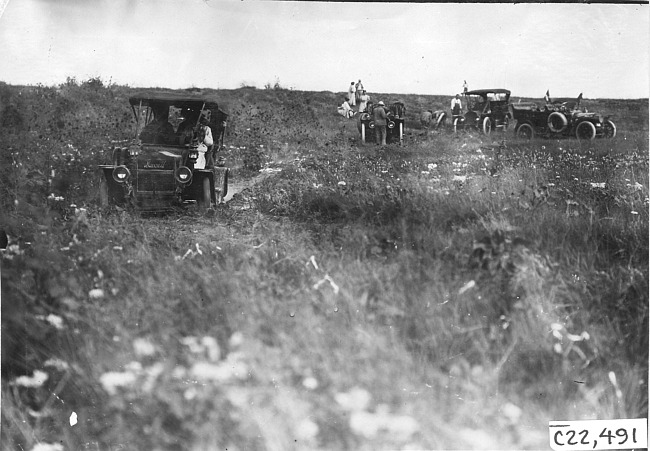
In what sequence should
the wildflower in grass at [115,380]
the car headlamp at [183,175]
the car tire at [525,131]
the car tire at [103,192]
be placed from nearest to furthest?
the wildflower in grass at [115,380], the car tire at [103,192], the car headlamp at [183,175], the car tire at [525,131]

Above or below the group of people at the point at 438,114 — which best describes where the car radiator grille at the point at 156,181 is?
below

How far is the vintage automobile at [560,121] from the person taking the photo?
3.96 metres

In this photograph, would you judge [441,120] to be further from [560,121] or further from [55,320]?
[55,320]

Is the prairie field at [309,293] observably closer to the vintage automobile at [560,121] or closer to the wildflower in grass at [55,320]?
the wildflower in grass at [55,320]

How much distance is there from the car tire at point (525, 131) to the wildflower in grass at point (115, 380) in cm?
323

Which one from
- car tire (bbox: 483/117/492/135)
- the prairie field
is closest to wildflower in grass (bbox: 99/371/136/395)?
the prairie field

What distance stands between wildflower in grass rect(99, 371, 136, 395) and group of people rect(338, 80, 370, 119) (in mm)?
2336

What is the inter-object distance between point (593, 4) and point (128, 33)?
331 cm

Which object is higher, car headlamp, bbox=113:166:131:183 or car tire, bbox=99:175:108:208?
car headlamp, bbox=113:166:131:183

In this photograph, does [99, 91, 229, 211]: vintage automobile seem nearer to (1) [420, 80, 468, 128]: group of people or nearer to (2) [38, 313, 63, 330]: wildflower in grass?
(2) [38, 313, 63, 330]: wildflower in grass

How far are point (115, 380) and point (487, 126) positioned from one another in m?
3.17

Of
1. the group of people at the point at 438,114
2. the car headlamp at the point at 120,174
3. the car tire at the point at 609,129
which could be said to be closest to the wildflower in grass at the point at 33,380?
Answer: the car headlamp at the point at 120,174

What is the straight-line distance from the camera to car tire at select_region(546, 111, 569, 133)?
4.00 m

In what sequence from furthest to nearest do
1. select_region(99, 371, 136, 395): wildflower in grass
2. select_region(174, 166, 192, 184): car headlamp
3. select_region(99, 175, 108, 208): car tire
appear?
select_region(174, 166, 192, 184): car headlamp < select_region(99, 175, 108, 208): car tire < select_region(99, 371, 136, 395): wildflower in grass
